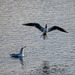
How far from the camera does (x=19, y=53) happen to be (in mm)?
23688

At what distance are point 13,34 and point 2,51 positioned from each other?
18.8ft

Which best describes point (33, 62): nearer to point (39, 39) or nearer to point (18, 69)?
point (18, 69)

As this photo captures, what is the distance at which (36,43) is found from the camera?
2698cm

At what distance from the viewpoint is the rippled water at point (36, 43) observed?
68.1ft

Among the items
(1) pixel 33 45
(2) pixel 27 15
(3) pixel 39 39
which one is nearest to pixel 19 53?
(1) pixel 33 45

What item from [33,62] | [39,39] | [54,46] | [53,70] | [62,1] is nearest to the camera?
[53,70]

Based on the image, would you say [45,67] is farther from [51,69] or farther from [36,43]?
[36,43]

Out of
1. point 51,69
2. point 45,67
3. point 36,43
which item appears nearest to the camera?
point 51,69

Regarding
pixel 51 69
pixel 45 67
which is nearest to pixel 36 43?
pixel 45 67

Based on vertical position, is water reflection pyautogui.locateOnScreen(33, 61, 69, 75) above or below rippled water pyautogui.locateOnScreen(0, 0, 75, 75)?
below

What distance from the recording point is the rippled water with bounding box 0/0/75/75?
20750 mm

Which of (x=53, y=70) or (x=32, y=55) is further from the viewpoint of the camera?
(x=32, y=55)

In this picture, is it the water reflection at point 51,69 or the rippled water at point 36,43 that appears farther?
the rippled water at point 36,43

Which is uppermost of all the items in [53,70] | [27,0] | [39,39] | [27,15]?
[27,0]
